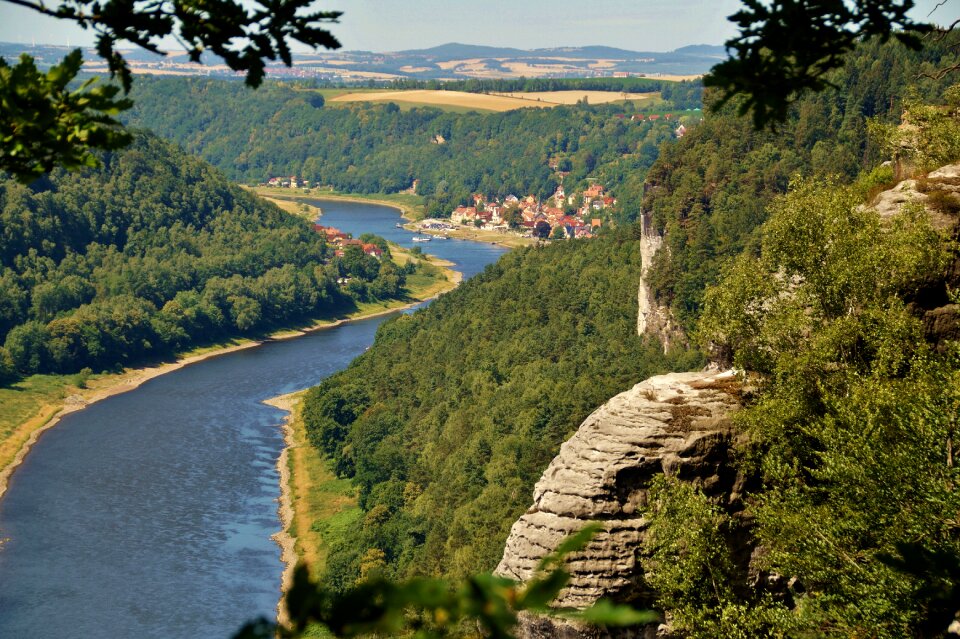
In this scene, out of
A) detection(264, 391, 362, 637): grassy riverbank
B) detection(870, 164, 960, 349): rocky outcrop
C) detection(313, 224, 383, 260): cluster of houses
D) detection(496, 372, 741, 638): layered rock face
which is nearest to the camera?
detection(496, 372, 741, 638): layered rock face

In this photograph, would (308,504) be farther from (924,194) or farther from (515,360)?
(924,194)

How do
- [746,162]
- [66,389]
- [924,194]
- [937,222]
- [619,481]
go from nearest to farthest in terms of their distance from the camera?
[619,481], [937,222], [924,194], [746,162], [66,389]

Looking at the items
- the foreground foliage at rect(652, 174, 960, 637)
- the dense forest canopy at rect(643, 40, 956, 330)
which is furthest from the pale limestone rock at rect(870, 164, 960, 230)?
the dense forest canopy at rect(643, 40, 956, 330)

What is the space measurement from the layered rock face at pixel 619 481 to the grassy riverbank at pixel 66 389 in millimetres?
61672

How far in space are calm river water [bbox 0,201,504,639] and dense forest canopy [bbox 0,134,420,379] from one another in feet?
38.6

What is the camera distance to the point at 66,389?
9875 cm

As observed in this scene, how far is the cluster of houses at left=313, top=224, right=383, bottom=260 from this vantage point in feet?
525

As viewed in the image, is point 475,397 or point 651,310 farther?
point 475,397

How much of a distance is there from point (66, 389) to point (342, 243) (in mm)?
A: 71921

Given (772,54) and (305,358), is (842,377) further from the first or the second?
(305,358)

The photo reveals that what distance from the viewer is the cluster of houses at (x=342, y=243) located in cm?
16012

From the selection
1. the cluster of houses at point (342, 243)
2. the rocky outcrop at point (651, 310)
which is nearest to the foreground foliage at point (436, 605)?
the rocky outcrop at point (651, 310)

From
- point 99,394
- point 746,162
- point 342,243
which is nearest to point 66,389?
point 99,394

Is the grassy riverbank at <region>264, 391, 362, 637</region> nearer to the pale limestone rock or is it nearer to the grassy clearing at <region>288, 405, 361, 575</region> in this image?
the grassy clearing at <region>288, 405, 361, 575</region>
